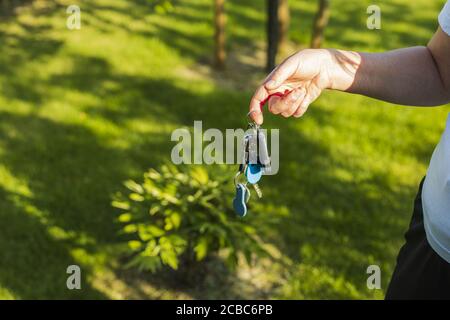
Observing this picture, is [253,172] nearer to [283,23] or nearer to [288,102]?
[288,102]

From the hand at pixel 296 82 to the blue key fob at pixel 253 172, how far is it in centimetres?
17

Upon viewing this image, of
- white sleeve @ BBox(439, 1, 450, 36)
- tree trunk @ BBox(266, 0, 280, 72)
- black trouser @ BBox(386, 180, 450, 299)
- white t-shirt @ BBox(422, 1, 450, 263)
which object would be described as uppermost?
tree trunk @ BBox(266, 0, 280, 72)

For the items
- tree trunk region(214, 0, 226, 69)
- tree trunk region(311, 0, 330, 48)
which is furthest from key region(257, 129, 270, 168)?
tree trunk region(311, 0, 330, 48)

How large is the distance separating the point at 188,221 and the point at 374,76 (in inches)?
89.8

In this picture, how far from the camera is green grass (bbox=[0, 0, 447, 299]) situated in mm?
4422

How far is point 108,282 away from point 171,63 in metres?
3.50

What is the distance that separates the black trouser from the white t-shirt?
60 mm

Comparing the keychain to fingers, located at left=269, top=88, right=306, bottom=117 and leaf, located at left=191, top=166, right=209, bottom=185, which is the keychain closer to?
fingers, located at left=269, top=88, right=306, bottom=117

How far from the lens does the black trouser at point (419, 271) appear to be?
1.90 metres

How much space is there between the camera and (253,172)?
6.65 ft

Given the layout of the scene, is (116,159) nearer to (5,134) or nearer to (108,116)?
(108,116)

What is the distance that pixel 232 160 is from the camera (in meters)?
5.37

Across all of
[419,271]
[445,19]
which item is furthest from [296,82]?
[419,271]
